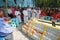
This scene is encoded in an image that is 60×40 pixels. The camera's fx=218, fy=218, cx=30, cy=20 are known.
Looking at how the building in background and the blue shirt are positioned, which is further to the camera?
the building in background

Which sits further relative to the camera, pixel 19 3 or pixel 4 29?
pixel 19 3

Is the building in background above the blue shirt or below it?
below

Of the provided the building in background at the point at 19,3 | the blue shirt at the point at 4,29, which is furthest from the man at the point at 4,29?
the building in background at the point at 19,3

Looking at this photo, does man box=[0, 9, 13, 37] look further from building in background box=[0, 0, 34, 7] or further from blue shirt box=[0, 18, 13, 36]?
building in background box=[0, 0, 34, 7]

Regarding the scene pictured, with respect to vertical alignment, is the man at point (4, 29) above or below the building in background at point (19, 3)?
above

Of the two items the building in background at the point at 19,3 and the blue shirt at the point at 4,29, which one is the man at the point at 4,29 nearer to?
the blue shirt at the point at 4,29

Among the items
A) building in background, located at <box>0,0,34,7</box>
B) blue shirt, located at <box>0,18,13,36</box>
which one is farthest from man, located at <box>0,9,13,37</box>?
building in background, located at <box>0,0,34,7</box>

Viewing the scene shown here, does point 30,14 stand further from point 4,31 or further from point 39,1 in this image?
point 4,31

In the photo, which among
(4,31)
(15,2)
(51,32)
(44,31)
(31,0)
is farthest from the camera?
(31,0)

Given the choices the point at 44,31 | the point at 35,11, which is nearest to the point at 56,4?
the point at 35,11

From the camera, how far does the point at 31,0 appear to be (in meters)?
30.8

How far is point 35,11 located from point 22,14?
168 centimetres

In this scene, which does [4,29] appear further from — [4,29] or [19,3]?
[19,3]

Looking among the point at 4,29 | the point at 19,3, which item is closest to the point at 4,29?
the point at 4,29
